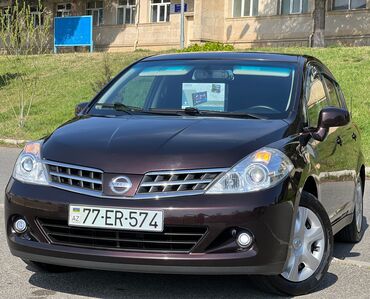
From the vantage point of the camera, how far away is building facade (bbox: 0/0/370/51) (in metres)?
34.1

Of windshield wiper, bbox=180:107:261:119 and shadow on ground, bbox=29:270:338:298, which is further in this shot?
windshield wiper, bbox=180:107:261:119

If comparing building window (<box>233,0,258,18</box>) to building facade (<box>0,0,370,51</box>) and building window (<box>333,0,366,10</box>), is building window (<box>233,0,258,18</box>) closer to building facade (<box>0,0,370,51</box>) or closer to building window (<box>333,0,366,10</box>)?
building facade (<box>0,0,370,51</box>)

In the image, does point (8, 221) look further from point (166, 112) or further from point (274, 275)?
point (274, 275)

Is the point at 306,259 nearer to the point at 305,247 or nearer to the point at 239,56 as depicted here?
the point at 305,247

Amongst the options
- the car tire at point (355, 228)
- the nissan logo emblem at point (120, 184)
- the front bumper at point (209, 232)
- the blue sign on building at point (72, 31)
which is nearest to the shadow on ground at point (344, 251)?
the car tire at point (355, 228)

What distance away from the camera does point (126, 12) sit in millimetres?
43031

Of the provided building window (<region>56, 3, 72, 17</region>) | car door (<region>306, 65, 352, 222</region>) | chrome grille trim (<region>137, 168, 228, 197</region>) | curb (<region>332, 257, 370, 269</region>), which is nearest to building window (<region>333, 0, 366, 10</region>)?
building window (<region>56, 3, 72, 17</region>)

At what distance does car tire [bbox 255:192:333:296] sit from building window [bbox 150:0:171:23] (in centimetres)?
3711

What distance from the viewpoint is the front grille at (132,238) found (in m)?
4.00

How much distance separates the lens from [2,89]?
80.1 feet

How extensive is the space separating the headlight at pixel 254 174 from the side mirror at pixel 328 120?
0.82m

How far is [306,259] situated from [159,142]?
3.98 ft

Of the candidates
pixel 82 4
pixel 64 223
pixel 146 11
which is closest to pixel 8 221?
pixel 64 223

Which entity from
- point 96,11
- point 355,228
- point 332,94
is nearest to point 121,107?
point 332,94
